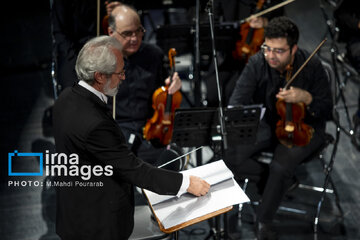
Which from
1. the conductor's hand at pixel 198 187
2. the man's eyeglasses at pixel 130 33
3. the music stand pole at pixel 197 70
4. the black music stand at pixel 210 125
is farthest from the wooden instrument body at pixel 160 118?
the conductor's hand at pixel 198 187

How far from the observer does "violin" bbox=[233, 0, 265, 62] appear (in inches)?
161

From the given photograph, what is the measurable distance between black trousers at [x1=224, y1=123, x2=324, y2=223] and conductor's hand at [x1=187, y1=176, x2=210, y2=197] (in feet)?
3.74

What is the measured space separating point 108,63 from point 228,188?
769 mm

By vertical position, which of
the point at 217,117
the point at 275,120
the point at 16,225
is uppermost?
the point at 217,117

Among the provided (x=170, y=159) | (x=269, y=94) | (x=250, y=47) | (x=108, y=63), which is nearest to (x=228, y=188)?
(x=170, y=159)

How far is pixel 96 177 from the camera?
2.06 m

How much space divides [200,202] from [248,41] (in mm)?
2325

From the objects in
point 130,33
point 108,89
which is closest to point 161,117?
point 130,33

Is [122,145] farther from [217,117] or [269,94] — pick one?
[269,94]

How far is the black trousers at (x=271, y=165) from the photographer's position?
124 inches

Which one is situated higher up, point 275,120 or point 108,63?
point 108,63

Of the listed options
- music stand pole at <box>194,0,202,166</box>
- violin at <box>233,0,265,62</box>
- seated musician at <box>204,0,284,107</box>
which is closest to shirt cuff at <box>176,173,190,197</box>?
music stand pole at <box>194,0,202,166</box>

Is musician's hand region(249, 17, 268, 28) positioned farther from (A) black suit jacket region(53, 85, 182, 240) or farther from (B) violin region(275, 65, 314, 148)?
(A) black suit jacket region(53, 85, 182, 240)

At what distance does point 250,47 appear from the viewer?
4117 millimetres
